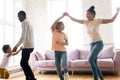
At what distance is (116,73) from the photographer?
490 cm

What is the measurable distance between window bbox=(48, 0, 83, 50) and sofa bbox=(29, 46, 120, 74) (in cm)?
62

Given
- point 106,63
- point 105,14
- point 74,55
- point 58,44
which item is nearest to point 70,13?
point 105,14

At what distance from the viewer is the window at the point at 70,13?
Answer: 6.09m

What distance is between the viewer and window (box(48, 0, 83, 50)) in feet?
20.0

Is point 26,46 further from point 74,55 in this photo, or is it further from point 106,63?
point 74,55

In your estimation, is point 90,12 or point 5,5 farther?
point 5,5

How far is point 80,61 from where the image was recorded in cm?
478

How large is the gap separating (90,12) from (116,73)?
104 inches

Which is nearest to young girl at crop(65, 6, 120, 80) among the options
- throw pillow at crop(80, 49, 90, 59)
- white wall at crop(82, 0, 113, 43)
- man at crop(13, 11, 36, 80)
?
man at crop(13, 11, 36, 80)

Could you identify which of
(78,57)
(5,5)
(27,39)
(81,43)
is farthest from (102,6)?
(27,39)

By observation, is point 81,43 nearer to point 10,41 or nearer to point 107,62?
point 107,62

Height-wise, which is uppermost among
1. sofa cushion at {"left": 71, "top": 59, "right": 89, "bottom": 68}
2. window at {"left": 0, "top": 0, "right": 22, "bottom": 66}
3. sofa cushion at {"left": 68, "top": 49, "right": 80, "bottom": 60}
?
window at {"left": 0, "top": 0, "right": 22, "bottom": 66}

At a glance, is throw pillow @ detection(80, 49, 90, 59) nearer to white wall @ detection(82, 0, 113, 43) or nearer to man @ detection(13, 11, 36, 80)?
white wall @ detection(82, 0, 113, 43)

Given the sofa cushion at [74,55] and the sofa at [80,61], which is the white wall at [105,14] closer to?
the sofa at [80,61]
